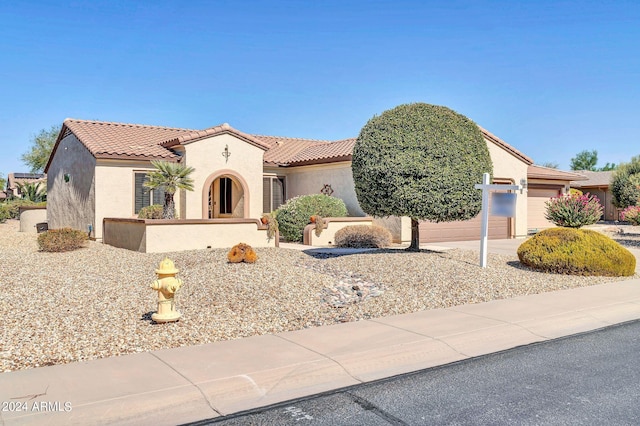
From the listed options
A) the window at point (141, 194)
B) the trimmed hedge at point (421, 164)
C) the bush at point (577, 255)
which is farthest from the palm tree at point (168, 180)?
the bush at point (577, 255)

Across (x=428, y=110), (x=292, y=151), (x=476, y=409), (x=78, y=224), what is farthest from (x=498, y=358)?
(x=292, y=151)

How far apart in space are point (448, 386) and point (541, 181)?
2273 centimetres

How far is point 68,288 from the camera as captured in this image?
9938 mm

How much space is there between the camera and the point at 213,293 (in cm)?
963

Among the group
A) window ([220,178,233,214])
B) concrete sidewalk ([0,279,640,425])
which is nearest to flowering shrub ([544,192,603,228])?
concrete sidewalk ([0,279,640,425])

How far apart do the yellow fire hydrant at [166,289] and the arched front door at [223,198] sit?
13.7 meters

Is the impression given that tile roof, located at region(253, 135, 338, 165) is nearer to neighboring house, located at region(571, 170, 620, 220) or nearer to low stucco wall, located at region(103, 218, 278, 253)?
low stucco wall, located at region(103, 218, 278, 253)

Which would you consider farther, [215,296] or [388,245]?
[388,245]

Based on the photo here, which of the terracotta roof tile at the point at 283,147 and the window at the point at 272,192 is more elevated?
the terracotta roof tile at the point at 283,147

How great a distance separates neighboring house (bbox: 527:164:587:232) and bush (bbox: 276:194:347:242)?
10.6 metres

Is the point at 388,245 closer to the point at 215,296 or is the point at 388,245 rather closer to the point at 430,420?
the point at 215,296

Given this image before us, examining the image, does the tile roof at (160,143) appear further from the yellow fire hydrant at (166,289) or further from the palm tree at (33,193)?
the palm tree at (33,193)

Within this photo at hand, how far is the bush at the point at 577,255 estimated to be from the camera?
12.6m

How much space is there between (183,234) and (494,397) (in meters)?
12.1
